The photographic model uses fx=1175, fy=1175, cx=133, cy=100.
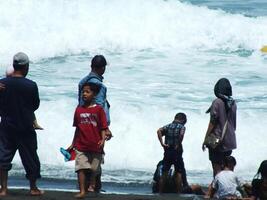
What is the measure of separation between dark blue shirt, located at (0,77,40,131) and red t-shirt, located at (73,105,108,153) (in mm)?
516

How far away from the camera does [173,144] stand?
43.7ft

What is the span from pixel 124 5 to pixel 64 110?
454 inches

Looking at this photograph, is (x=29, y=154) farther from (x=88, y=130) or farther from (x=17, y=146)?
(x=88, y=130)

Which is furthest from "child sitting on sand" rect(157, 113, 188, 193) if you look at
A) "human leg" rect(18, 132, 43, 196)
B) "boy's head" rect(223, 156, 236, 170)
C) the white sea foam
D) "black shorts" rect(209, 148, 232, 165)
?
the white sea foam

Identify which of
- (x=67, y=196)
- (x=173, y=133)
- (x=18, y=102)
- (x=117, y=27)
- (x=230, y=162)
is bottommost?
(x=67, y=196)

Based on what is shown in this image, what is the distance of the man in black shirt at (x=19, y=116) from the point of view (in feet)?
37.2

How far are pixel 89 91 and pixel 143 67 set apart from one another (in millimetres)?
11515

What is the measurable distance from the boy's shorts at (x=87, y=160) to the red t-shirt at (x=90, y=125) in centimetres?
6

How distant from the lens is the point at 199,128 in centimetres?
1736

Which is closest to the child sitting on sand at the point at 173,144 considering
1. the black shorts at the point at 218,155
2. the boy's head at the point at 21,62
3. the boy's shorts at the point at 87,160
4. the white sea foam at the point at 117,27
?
the black shorts at the point at 218,155

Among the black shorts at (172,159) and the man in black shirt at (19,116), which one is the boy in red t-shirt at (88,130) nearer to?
the man in black shirt at (19,116)

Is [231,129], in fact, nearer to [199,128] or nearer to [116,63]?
[199,128]

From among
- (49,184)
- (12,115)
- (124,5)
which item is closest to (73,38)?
(124,5)

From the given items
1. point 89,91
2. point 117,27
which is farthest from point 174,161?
point 117,27
